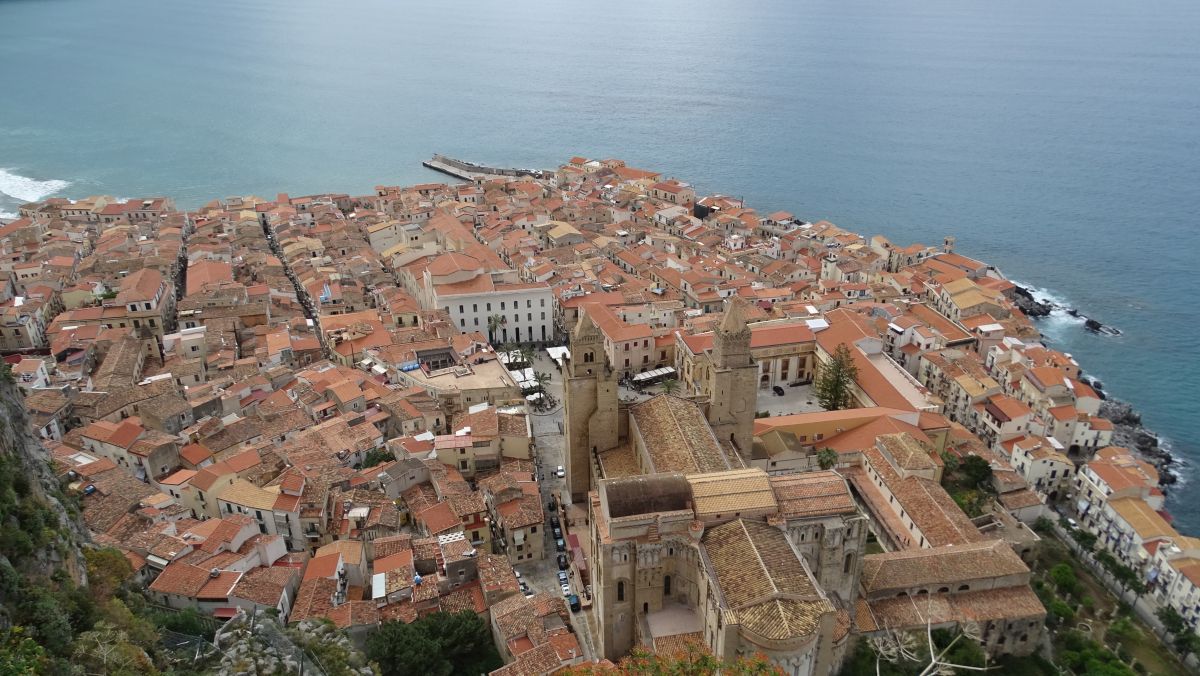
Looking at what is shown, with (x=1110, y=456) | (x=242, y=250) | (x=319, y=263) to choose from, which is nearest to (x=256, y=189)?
(x=242, y=250)

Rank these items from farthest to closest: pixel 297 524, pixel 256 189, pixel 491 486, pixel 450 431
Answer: pixel 256 189, pixel 450 431, pixel 491 486, pixel 297 524

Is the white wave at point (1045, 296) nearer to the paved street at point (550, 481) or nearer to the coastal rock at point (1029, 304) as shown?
the coastal rock at point (1029, 304)

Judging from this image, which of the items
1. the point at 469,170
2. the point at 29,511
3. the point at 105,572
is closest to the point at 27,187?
the point at 469,170

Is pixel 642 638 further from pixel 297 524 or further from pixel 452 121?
pixel 452 121

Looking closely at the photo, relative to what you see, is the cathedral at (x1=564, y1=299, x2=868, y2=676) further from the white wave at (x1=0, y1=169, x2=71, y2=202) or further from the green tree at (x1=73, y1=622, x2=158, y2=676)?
the white wave at (x1=0, y1=169, x2=71, y2=202)

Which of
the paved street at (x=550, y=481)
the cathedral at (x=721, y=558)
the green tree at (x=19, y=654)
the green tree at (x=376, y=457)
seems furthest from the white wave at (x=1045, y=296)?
the green tree at (x=19, y=654)

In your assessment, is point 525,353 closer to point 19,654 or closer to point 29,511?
point 29,511
